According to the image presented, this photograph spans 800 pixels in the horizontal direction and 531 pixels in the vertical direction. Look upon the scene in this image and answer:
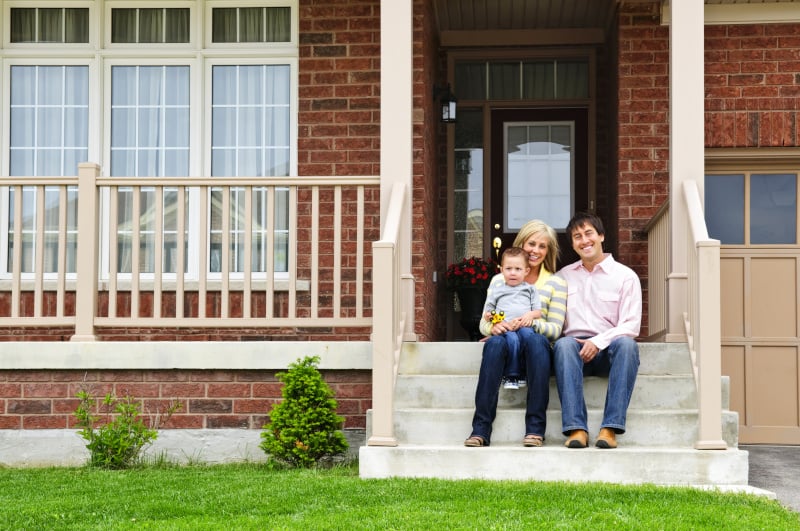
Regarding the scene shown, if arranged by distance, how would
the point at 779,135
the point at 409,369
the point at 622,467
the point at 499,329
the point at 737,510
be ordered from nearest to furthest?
the point at 737,510, the point at 622,467, the point at 499,329, the point at 409,369, the point at 779,135

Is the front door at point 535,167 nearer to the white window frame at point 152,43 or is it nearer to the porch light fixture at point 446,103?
the porch light fixture at point 446,103

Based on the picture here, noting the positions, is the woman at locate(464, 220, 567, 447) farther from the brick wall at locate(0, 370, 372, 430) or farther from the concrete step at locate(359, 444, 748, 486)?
the brick wall at locate(0, 370, 372, 430)

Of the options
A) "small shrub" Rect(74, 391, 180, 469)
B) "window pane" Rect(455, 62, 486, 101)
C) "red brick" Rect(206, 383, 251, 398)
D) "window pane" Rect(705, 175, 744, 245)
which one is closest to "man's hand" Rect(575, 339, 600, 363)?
"red brick" Rect(206, 383, 251, 398)

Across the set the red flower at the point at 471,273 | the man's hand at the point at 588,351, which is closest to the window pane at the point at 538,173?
the red flower at the point at 471,273

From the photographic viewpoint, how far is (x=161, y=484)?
5840 mm

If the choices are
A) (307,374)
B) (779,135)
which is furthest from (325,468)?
(779,135)

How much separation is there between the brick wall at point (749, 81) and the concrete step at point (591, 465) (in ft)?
11.6

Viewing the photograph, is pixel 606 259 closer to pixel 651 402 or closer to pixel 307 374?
pixel 651 402

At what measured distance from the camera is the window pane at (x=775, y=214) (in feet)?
28.1

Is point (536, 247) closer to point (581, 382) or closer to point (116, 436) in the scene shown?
point (581, 382)

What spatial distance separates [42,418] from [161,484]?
5.21ft

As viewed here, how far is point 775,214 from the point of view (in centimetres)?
857

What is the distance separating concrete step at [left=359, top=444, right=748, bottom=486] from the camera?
18.5 ft

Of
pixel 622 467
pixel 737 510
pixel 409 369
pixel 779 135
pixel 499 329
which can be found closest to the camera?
pixel 737 510
